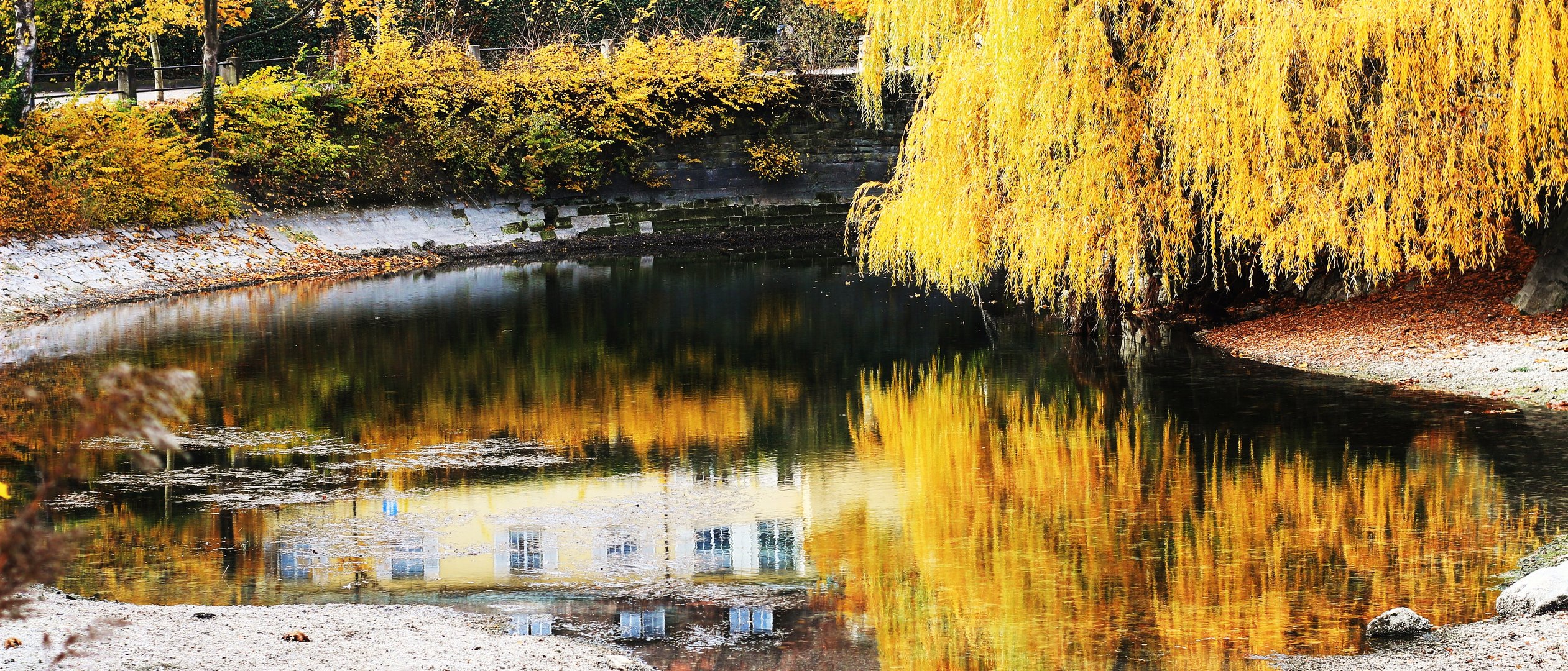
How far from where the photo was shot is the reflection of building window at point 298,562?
8.37 meters

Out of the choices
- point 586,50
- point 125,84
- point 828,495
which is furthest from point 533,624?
point 586,50

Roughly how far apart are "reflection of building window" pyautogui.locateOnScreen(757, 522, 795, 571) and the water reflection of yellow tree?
0.16m

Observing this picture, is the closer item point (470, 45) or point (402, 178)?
point (402, 178)

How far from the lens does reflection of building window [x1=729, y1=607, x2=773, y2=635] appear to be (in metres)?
7.25

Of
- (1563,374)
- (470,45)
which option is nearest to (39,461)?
(1563,374)

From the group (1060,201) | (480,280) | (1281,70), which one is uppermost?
(1281,70)

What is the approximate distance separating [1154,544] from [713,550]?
260cm

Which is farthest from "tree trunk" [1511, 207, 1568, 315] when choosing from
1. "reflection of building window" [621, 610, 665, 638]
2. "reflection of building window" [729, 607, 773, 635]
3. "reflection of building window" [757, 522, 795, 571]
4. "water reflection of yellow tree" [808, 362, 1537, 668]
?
"reflection of building window" [621, 610, 665, 638]

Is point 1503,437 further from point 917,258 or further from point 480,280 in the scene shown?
point 480,280

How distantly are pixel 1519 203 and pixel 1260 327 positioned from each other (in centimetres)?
376

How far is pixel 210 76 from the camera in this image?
29641mm

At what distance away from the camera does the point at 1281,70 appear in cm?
1423

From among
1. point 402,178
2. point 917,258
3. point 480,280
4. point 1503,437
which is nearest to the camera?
point 1503,437

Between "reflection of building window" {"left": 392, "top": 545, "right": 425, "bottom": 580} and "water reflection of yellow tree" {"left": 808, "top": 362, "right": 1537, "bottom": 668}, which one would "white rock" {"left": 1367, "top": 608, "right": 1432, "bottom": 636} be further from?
"reflection of building window" {"left": 392, "top": 545, "right": 425, "bottom": 580}
